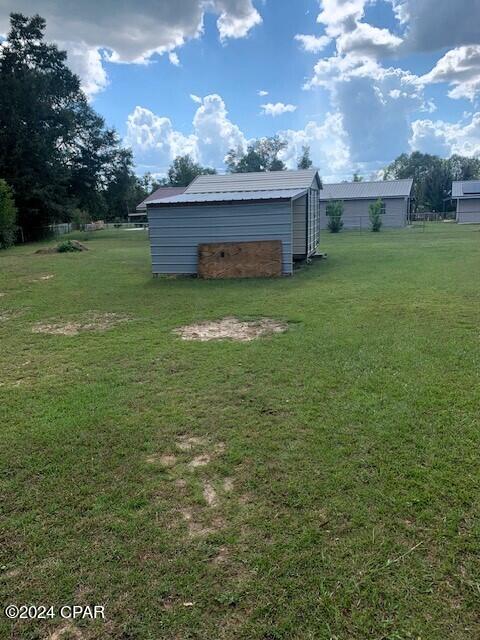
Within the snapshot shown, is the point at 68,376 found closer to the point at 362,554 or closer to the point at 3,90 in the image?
the point at 362,554

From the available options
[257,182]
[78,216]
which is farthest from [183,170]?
[257,182]

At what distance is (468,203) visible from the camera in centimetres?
3619

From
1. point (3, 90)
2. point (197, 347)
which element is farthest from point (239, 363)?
point (3, 90)

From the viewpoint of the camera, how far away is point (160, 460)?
2.99m

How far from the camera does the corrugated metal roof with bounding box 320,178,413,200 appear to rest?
110ft

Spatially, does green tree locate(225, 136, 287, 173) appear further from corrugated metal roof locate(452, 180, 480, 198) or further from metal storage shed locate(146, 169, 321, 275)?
metal storage shed locate(146, 169, 321, 275)

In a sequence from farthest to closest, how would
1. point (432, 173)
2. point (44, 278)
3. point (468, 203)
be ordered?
point (432, 173), point (468, 203), point (44, 278)

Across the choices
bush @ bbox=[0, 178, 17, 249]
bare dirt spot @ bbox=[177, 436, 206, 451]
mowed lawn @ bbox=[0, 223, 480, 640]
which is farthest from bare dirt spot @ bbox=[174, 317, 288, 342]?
bush @ bbox=[0, 178, 17, 249]

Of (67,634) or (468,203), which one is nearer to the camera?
(67,634)

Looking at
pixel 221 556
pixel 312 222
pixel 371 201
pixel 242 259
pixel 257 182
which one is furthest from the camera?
pixel 371 201

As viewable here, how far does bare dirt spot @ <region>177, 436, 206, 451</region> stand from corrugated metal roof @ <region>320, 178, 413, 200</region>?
3192cm

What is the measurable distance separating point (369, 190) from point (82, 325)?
106 feet

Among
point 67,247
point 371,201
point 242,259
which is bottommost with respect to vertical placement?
point 242,259

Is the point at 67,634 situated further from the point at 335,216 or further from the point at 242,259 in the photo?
the point at 335,216
